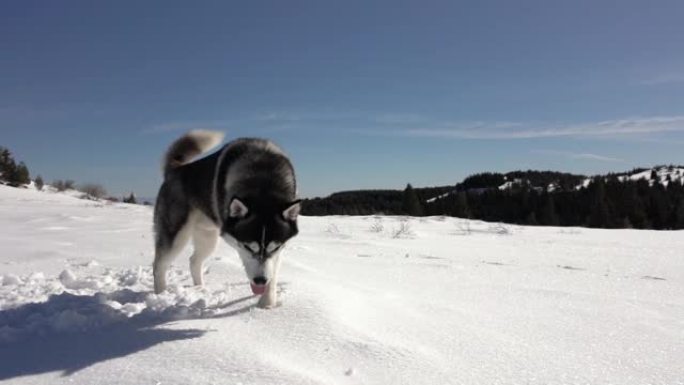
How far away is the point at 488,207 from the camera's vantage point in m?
98.1

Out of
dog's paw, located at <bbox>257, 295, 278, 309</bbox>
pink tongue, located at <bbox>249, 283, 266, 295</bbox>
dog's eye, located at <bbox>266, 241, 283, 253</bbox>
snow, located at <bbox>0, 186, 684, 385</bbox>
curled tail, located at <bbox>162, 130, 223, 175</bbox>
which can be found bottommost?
snow, located at <bbox>0, 186, 684, 385</bbox>

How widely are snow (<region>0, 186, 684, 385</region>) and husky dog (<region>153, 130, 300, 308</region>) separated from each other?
0.34 metres

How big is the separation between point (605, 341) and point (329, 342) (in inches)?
71.4

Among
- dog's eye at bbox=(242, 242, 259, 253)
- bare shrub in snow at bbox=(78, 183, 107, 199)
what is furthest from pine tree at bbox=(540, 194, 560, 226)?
dog's eye at bbox=(242, 242, 259, 253)

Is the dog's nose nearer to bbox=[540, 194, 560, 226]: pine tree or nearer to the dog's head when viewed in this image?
the dog's head

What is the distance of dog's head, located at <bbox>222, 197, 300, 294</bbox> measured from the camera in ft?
11.8

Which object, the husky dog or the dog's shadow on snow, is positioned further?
the husky dog

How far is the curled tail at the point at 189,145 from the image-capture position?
5406mm

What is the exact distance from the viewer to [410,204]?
6381 centimetres

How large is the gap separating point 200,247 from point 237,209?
1415 millimetres

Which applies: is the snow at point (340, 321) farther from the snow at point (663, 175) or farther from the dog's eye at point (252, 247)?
the snow at point (663, 175)

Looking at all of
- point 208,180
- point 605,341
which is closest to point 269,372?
point 605,341

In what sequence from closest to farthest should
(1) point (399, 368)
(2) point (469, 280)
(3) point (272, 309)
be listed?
1. (1) point (399, 368)
2. (3) point (272, 309)
3. (2) point (469, 280)

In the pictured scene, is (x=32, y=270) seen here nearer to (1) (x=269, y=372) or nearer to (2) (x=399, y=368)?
(1) (x=269, y=372)
